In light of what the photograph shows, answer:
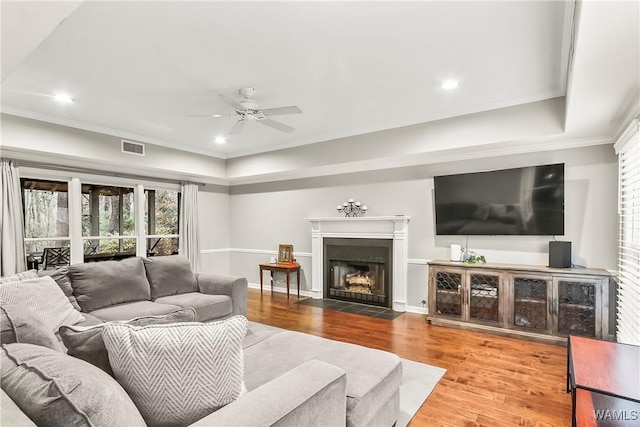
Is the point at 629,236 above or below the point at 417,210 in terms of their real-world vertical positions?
below

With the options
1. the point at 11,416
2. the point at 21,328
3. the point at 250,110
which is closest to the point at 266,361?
the point at 21,328

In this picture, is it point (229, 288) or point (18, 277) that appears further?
point (229, 288)

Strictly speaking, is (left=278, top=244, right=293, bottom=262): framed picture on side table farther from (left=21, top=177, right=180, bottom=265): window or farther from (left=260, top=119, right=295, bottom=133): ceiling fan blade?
(left=260, top=119, right=295, bottom=133): ceiling fan blade

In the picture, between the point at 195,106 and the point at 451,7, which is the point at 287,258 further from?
the point at 451,7

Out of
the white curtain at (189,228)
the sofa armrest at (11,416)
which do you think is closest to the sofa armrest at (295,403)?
the sofa armrest at (11,416)

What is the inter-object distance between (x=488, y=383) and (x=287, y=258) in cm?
413

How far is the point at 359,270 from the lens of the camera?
18.7 ft

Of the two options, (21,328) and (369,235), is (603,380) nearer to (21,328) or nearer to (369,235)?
(21,328)

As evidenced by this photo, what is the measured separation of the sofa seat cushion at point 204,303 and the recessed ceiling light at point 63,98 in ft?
7.76

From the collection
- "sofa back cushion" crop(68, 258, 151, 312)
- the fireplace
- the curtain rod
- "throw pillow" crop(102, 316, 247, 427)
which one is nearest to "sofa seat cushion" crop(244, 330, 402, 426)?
"throw pillow" crop(102, 316, 247, 427)

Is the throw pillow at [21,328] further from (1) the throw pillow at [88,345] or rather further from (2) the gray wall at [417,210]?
(2) the gray wall at [417,210]

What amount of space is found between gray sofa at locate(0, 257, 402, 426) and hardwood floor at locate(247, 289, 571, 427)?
598 millimetres

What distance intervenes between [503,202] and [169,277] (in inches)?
165

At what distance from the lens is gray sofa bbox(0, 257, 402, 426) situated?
44.9 inches
